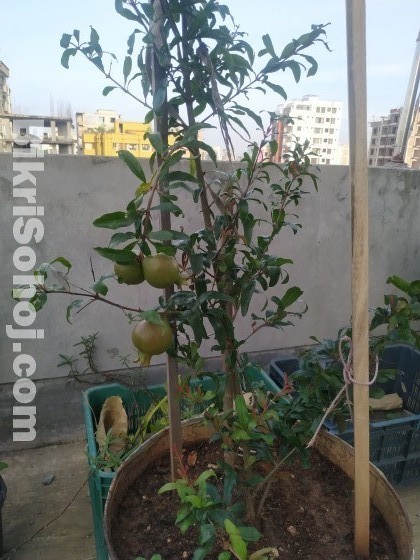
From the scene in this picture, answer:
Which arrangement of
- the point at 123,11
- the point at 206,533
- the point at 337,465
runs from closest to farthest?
the point at 206,533, the point at 123,11, the point at 337,465

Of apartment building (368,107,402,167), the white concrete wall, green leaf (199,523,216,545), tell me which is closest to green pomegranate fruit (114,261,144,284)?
green leaf (199,523,216,545)

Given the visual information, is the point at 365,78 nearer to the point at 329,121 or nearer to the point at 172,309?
the point at 172,309

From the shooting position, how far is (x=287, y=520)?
905 millimetres

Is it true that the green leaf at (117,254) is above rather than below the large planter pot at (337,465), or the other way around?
above

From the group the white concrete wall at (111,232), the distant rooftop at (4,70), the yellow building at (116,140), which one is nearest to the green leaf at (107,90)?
the white concrete wall at (111,232)

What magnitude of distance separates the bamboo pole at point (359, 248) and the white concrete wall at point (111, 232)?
131cm

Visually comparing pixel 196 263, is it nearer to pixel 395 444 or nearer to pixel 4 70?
pixel 395 444

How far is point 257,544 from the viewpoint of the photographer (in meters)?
0.83

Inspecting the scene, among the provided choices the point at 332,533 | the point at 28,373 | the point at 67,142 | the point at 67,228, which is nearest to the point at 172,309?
the point at 332,533

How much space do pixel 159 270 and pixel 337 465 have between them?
0.73 m

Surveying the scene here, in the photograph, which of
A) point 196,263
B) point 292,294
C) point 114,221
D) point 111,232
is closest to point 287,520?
point 292,294

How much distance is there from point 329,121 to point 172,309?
65.3 feet

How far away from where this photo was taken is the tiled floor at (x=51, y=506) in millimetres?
1496

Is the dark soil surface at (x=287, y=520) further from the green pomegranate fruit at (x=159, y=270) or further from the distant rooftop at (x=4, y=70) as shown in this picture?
the distant rooftop at (x=4, y=70)
